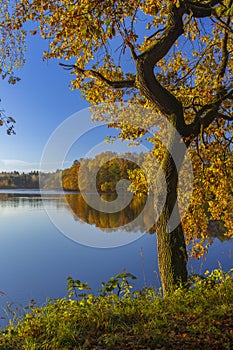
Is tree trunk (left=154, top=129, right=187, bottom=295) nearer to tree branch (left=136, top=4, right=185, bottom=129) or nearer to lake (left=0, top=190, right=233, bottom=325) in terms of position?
tree branch (left=136, top=4, right=185, bottom=129)

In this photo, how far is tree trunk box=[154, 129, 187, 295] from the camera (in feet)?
20.5

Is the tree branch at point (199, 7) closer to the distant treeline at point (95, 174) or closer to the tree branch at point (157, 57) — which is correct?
the tree branch at point (157, 57)

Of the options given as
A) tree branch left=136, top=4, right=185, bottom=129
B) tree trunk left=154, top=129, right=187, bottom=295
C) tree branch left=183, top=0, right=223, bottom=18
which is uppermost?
tree branch left=183, top=0, right=223, bottom=18

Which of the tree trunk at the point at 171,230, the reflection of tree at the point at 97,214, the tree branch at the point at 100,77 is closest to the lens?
the tree trunk at the point at 171,230

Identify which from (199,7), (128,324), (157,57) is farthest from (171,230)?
(199,7)

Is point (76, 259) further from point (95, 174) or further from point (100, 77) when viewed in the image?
point (100, 77)

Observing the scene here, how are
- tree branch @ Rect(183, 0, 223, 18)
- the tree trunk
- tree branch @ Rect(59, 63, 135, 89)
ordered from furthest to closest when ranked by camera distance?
tree branch @ Rect(59, 63, 135, 89) → the tree trunk → tree branch @ Rect(183, 0, 223, 18)

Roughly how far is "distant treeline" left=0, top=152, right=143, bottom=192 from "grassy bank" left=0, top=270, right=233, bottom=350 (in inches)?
162

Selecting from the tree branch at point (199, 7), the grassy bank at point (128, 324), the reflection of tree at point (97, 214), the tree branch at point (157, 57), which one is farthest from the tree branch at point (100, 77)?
the grassy bank at point (128, 324)

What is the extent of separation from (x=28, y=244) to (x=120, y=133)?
1018 inches

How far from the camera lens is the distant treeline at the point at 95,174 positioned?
8.73 metres

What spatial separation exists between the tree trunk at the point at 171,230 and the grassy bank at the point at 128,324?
127 centimetres

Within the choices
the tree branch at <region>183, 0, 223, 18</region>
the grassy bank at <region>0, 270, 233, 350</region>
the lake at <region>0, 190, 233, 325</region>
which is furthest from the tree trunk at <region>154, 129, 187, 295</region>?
the lake at <region>0, 190, 233, 325</region>

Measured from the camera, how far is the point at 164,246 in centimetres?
638
